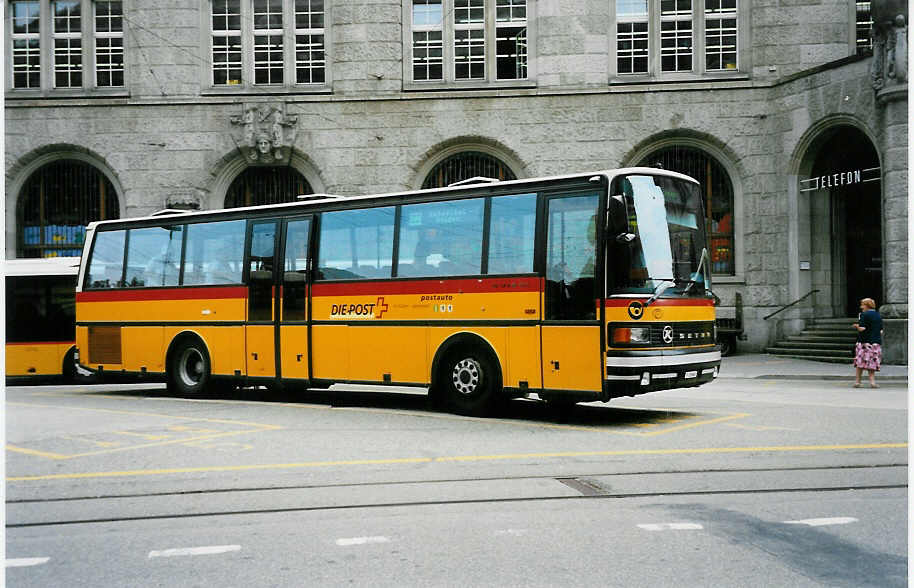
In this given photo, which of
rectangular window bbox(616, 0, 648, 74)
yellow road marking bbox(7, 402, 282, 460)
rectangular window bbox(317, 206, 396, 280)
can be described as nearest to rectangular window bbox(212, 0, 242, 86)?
rectangular window bbox(616, 0, 648, 74)

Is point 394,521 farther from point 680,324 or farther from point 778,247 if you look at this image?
point 778,247

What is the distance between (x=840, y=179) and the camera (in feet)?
75.4

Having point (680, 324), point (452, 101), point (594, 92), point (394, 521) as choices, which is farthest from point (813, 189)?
point (394, 521)

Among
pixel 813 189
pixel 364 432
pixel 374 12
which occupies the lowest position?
pixel 364 432

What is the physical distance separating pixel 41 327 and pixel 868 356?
1653 centimetres

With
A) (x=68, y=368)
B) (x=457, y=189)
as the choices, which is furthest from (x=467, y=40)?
(x=457, y=189)

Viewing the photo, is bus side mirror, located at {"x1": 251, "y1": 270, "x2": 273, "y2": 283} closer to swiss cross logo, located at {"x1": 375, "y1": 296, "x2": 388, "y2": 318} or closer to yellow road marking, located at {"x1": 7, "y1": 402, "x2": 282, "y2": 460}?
swiss cross logo, located at {"x1": 375, "y1": 296, "x2": 388, "y2": 318}

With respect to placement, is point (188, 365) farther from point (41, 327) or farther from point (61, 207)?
point (61, 207)

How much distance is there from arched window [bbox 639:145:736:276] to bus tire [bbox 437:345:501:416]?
13.9 m

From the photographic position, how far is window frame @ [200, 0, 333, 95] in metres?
25.9

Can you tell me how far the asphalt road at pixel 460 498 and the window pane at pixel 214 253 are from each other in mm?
3113

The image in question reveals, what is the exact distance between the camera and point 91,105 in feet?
85.1

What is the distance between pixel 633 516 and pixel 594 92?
19938 millimetres

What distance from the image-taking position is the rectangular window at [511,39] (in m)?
25.6
